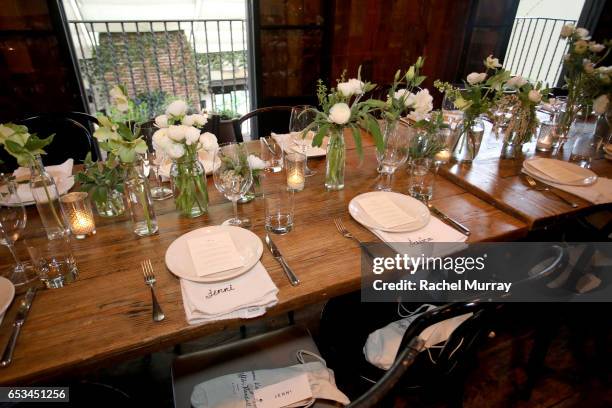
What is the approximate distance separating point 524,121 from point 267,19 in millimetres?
2053

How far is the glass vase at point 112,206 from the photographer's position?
1.11m

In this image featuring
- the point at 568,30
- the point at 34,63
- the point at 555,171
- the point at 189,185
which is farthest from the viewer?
the point at 34,63

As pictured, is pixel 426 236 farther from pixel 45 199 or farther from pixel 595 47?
pixel 595 47

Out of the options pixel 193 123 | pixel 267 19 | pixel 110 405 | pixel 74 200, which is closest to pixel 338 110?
pixel 193 123

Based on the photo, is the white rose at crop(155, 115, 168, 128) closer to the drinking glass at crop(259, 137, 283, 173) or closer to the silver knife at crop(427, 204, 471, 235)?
the drinking glass at crop(259, 137, 283, 173)

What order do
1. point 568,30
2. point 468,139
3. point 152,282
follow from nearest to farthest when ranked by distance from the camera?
1. point 152,282
2. point 468,139
3. point 568,30

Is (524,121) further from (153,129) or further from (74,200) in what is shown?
(74,200)

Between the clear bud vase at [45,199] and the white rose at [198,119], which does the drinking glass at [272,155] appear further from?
the clear bud vase at [45,199]

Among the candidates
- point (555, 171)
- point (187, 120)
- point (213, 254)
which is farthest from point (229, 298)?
point (555, 171)

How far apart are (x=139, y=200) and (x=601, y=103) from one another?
1.82 m

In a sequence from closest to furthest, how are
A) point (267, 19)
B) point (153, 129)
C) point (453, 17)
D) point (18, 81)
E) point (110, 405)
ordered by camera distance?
point (110, 405), point (153, 129), point (18, 81), point (267, 19), point (453, 17)

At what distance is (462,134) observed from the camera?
1518mm

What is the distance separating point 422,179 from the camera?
1291 mm

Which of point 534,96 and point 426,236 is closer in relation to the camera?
point 426,236
